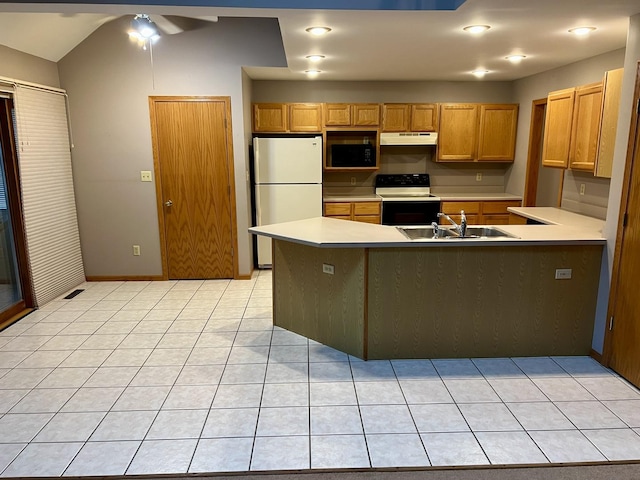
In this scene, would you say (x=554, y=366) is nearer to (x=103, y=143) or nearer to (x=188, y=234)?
(x=188, y=234)

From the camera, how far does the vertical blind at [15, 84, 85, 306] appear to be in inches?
158

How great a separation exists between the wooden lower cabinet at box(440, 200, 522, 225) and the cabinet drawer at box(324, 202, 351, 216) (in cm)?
120

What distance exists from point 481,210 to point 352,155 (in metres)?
1.78

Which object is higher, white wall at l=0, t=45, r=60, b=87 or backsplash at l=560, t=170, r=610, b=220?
white wall at l=0, t=45, r=60, b=87

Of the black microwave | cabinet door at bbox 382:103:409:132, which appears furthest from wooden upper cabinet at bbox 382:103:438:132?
the black microwave

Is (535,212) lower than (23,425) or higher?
higher

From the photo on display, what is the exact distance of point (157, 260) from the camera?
5062 millimetres

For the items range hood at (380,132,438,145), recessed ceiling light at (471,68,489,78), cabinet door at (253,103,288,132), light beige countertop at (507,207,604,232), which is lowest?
light beige countertop at (507,207,604,232)

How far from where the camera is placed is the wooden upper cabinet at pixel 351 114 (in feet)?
18.3

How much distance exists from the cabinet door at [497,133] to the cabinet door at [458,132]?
10cm

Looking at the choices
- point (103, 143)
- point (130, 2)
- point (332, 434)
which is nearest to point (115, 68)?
point (103, 143)

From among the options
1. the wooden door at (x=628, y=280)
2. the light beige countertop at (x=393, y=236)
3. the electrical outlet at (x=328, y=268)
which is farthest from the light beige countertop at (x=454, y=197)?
the wooden door at (x=628, y=280)

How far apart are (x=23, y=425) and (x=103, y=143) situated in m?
3.20

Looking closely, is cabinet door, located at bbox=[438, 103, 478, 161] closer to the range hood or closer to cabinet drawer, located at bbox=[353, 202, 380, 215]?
the range hood
